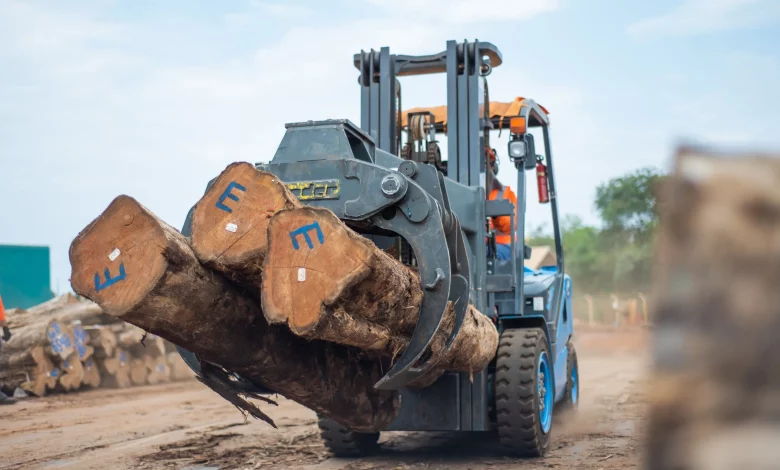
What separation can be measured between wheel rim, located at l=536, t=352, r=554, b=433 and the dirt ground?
305mm

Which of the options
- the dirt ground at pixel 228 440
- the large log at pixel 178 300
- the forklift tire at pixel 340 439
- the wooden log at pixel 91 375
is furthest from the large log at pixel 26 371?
the large log at pixel 178 300

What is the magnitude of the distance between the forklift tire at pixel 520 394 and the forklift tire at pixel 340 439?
1252 mm

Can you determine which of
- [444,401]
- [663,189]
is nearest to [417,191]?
[444,401]

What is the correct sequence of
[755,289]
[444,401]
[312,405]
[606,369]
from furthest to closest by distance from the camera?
[606,369]
[444,401]
[312,405]
[755,289]

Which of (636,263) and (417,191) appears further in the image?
(636,263)

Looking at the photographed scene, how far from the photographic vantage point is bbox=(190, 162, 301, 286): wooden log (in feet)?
16.1

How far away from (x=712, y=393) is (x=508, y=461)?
581 cm

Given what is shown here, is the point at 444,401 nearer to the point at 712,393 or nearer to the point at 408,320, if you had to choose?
the point at 408,320

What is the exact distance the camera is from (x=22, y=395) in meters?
13.3

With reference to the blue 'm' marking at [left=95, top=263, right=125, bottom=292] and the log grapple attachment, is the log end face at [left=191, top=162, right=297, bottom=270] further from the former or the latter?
the log grapple attachment

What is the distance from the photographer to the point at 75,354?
14.4 metres

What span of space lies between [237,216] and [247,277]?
0.39 metres

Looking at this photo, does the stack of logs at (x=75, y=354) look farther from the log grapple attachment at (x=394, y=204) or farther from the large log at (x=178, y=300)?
the log grapple attachment at (x=394, y=204)

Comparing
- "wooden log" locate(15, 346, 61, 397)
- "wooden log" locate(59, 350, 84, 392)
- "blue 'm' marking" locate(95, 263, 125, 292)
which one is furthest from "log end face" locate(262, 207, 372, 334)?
"wooden log" locate(59, 350, 84, 392)
